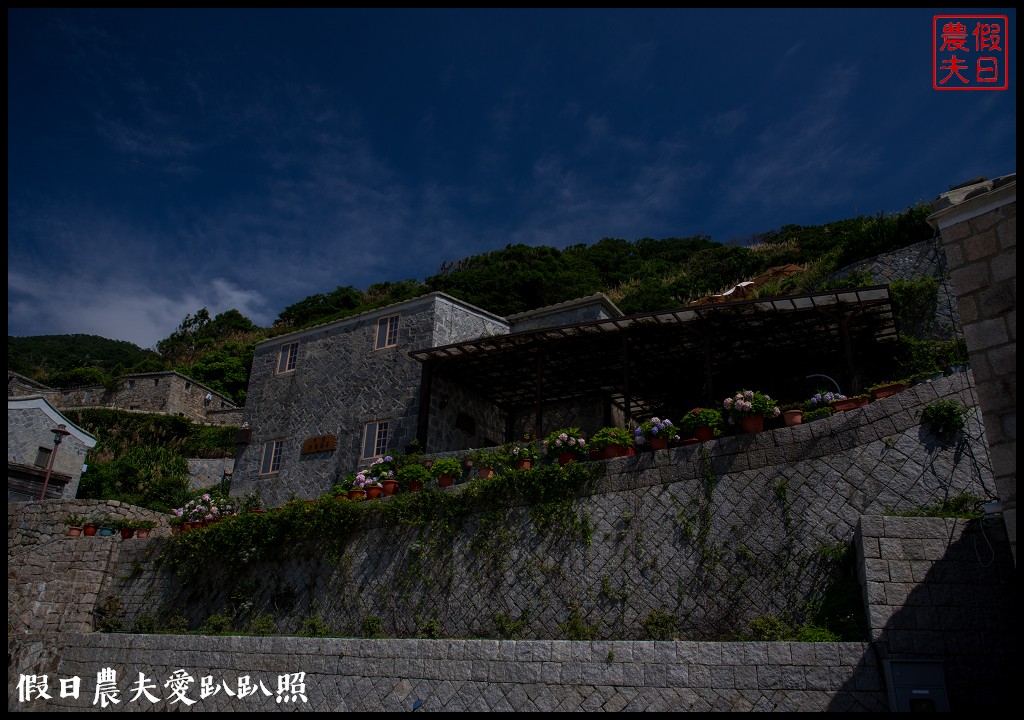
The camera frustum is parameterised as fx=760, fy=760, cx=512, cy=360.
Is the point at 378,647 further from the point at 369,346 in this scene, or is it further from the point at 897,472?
the point at 369,346

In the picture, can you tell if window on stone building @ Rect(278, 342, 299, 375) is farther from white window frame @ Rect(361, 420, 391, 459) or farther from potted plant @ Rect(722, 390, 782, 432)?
potted plant @ Rect(722, 390, 782, 432)

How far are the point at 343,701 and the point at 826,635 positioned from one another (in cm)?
625

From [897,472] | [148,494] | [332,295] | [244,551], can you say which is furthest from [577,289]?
[897,472]

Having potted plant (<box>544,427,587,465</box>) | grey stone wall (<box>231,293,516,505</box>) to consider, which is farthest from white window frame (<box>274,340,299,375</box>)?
potted plant (<box>544,427,587,465</box>)

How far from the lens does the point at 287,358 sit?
2275 cm

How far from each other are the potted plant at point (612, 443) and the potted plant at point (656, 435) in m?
0.15

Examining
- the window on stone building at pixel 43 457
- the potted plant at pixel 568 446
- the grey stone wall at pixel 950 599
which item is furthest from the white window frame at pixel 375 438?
the window on stone building at pixel 43 457

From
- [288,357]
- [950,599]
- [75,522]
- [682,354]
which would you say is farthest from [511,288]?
[950,599]

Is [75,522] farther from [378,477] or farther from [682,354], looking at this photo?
[682,354]

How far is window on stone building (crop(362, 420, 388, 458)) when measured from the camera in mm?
19438

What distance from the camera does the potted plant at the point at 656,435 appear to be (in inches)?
474

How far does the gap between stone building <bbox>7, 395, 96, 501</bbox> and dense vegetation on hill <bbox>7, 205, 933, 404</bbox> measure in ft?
46.4

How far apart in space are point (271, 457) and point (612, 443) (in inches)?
484

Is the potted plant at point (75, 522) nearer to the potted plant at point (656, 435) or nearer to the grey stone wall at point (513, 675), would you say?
the grey stone wall at point (513, 675)
